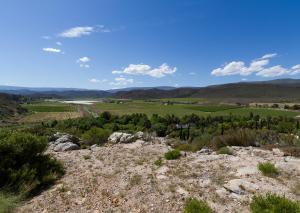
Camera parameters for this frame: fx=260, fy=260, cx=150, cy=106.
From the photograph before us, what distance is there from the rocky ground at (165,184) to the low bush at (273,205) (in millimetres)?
277

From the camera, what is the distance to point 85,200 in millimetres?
6535

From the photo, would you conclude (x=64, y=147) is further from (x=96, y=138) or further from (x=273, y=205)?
(x=273, y=205)

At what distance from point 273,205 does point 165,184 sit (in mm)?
2895

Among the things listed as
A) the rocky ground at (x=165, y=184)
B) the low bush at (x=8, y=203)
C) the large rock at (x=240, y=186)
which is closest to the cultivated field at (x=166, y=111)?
the rocky ground at (x=165, y=184)

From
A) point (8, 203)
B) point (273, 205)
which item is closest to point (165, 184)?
point (273, 205)

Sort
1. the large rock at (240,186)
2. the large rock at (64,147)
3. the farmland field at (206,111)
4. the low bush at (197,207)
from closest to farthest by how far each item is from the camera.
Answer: the low bush at (197,207), the large rock at (240,186), the large rock at (64,147), the farmland field at (206,111)

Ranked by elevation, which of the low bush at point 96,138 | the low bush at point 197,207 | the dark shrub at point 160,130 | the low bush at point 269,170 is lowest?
the dark shrub at point 160,130

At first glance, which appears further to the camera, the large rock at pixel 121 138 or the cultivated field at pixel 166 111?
the cultivated field at pixel 166 111

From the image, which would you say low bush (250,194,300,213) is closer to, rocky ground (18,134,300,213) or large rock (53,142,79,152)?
rocky ground (18,134,300,213)

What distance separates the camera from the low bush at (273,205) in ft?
16.2

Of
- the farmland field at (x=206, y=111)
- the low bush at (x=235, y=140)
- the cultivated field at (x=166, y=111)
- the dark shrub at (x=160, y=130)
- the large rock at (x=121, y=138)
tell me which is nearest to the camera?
the low bush at (x=235, y=140)

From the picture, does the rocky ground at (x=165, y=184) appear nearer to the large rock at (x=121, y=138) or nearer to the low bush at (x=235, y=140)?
the low bush at (x=235, y=140)

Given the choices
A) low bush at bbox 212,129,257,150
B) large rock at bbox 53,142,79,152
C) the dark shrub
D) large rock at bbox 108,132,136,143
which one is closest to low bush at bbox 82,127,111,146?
large rock at bbox 108,132,136,143

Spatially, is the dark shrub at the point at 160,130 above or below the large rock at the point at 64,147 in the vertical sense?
below
